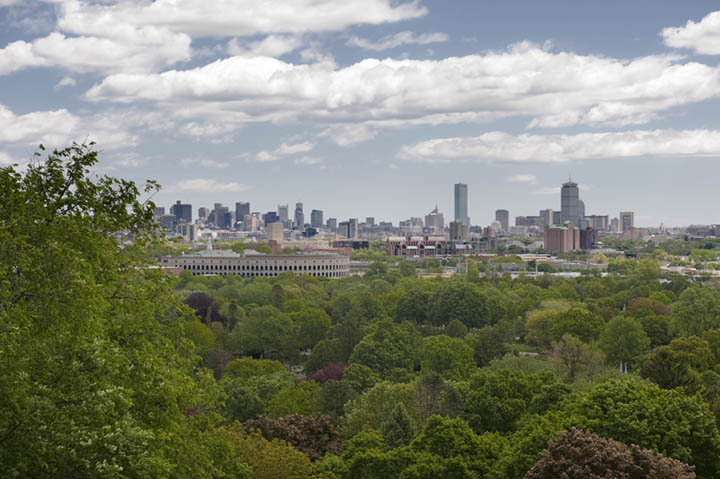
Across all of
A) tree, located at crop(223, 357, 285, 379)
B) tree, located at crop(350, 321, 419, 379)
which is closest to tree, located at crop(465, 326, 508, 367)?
tree, located at crop(350, 321, 419, 379)

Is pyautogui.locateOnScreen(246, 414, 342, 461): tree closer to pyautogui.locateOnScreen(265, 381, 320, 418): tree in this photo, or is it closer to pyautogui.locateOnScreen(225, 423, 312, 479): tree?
pyautogui.locateOnScreen(225, 423, 312, 479): tree

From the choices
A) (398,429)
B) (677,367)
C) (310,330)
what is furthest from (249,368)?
(677,367)

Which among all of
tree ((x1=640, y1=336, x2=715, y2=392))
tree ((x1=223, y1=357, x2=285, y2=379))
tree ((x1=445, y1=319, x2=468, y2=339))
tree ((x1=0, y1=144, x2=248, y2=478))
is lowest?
tree ((x1=223, y1=357, x2=285, y2=379))

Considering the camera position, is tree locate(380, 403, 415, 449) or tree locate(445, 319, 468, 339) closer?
tree locate(380, 403, 415, 449)

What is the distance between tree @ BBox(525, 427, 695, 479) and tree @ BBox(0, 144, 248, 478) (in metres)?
8.40

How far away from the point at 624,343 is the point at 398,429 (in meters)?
31.2

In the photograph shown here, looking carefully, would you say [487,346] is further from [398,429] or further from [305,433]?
[305,433]

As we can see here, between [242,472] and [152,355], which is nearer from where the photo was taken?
[152,355]

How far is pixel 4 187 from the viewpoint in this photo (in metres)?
18.3

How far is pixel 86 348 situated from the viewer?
14648 millimetres

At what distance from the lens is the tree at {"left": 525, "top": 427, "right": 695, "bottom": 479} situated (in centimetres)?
2136

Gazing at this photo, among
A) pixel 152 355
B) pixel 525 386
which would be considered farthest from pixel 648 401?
pixel 152 355

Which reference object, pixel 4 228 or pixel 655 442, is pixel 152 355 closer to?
pixel 4 228

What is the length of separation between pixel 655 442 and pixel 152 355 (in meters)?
16.5
